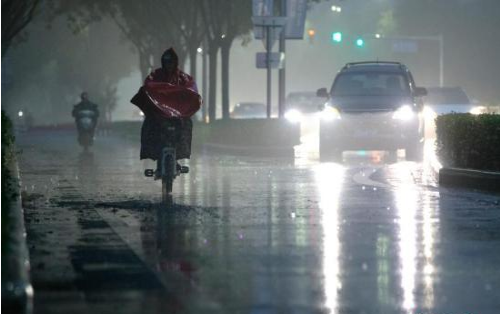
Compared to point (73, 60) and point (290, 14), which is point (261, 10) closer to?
point (290, 14)

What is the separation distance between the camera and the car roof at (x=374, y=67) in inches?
1220

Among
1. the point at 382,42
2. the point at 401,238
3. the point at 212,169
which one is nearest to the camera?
the point at 401,238

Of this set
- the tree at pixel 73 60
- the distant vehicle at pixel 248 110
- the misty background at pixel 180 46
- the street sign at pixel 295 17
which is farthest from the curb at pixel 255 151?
the distant vehicle at pixel 248 110

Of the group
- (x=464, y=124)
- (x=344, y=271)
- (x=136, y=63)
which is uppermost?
(x=136, y=63)

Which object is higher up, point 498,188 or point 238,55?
point 238,55

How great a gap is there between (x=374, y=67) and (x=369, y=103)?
1673 millimetres

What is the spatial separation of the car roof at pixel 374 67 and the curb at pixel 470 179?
10092 millimetres

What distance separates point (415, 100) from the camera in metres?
30.5

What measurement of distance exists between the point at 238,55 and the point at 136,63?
70.2m

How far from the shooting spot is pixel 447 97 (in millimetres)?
46969

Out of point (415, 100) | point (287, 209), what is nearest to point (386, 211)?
point (287, 209)

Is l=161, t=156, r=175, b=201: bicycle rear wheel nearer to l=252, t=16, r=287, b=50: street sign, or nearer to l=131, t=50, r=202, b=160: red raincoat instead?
l=131, t=50, r=202, b=160: red raincoat

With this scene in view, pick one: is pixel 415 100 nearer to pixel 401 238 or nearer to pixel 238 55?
pixel 401 238

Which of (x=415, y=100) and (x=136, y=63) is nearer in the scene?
(x=415, y=100)
